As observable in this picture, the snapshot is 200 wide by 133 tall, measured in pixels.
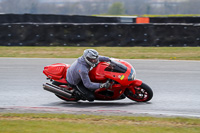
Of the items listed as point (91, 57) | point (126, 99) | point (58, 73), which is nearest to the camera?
point (91, 57)

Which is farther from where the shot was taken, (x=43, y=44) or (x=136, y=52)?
(x=43, y=44)

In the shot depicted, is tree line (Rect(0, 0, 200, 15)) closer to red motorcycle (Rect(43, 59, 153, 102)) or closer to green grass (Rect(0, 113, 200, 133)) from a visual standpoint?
red motorcycle (Rect(43, 59, 153, 102))

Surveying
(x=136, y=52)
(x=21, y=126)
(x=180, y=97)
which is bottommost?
(x=21, y=126)

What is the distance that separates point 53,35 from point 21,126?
12046 mm

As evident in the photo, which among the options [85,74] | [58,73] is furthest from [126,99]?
[58,73]

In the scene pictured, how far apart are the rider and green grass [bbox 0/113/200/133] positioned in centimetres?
102

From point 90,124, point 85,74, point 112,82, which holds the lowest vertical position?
point 90,124

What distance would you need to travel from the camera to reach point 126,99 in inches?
308

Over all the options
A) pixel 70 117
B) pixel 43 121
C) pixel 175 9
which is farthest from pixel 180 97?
pixel 175 9

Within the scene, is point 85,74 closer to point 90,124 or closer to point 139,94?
point 139,94

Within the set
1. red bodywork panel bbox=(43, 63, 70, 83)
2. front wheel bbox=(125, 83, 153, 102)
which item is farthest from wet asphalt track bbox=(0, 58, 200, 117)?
red bodywork panel bbox=(43, 63, 70, 83)

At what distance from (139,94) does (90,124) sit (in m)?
2.06

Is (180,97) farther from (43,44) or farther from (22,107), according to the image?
(43,44)

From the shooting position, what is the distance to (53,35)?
56.4 feet
